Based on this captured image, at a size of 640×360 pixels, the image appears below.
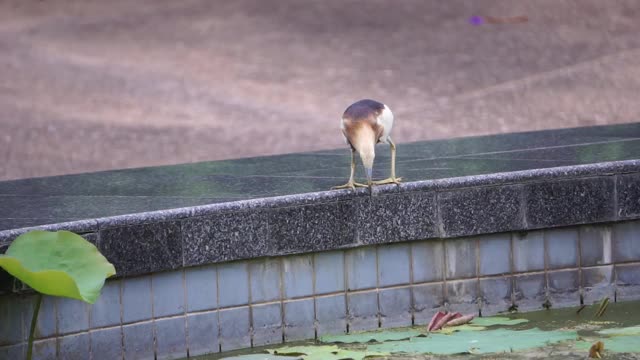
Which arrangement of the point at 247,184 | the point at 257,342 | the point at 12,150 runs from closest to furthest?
the point at 257,342 → the point at 247,184 → the point at 12,150

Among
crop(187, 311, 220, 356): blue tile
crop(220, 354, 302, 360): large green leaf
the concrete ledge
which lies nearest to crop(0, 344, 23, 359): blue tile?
the concrete ledge

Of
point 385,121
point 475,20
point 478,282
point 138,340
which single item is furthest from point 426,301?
point 475,20

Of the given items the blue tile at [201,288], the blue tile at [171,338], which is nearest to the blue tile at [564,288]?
the blue tile at [201,288]

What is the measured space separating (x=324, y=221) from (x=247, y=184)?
1.03 metres

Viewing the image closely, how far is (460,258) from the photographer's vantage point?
18.5 ft

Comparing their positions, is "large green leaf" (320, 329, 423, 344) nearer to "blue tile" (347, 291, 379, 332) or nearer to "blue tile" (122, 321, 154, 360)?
"blue tile" (347, 291, 379, 332)

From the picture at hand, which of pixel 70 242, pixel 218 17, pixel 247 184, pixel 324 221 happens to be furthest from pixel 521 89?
pixel 70 242

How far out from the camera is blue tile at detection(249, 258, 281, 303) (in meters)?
5.29

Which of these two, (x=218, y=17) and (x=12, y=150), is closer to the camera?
(x=12, y=150)

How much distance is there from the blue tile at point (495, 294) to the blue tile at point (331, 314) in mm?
625

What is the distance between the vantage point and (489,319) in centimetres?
559

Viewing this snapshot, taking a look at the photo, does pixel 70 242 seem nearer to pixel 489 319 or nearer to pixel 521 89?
pixel 489 319

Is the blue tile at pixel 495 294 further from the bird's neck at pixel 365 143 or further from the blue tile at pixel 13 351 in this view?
the blue tile at pixel 13 351

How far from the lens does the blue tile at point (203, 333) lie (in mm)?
5168
